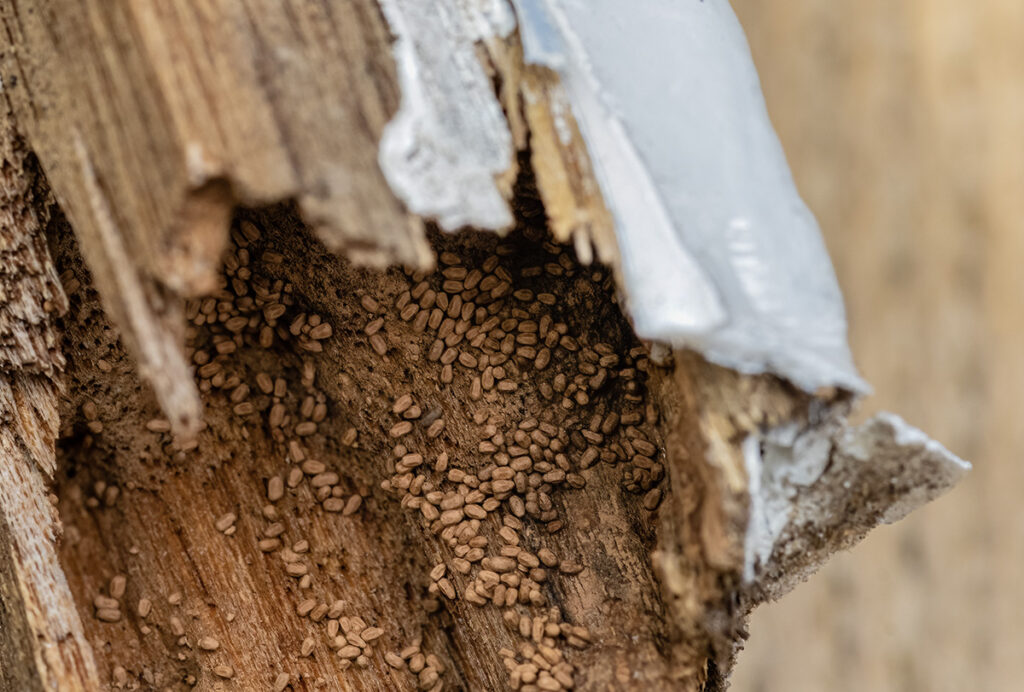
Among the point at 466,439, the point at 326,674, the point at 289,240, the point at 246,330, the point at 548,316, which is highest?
the point at 289,240

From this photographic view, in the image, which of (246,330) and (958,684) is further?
(958,684)

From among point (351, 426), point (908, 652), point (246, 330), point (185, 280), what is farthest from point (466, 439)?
point (908, 652)

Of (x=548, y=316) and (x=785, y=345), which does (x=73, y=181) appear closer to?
(x=548, y=316)

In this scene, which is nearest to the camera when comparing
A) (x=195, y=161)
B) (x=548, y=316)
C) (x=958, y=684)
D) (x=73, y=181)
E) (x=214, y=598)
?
(x=195, y=161)

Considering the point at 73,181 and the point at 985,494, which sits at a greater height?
the point at 73,181

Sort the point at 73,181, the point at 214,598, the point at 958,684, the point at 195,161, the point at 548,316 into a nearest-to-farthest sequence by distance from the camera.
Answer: the point at 195,161 < the point at 73,181 < the point at 548,316 < the point at 214,598 < the point at 958,684

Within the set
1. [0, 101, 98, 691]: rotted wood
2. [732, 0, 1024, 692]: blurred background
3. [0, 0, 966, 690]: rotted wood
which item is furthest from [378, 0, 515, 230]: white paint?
[732, 0, 1024, 692]: blurred background

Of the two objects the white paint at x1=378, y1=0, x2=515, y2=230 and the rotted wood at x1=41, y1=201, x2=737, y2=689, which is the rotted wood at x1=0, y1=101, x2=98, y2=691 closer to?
the rotted wood at x1=41, y1=201, x2=737, y2=689
